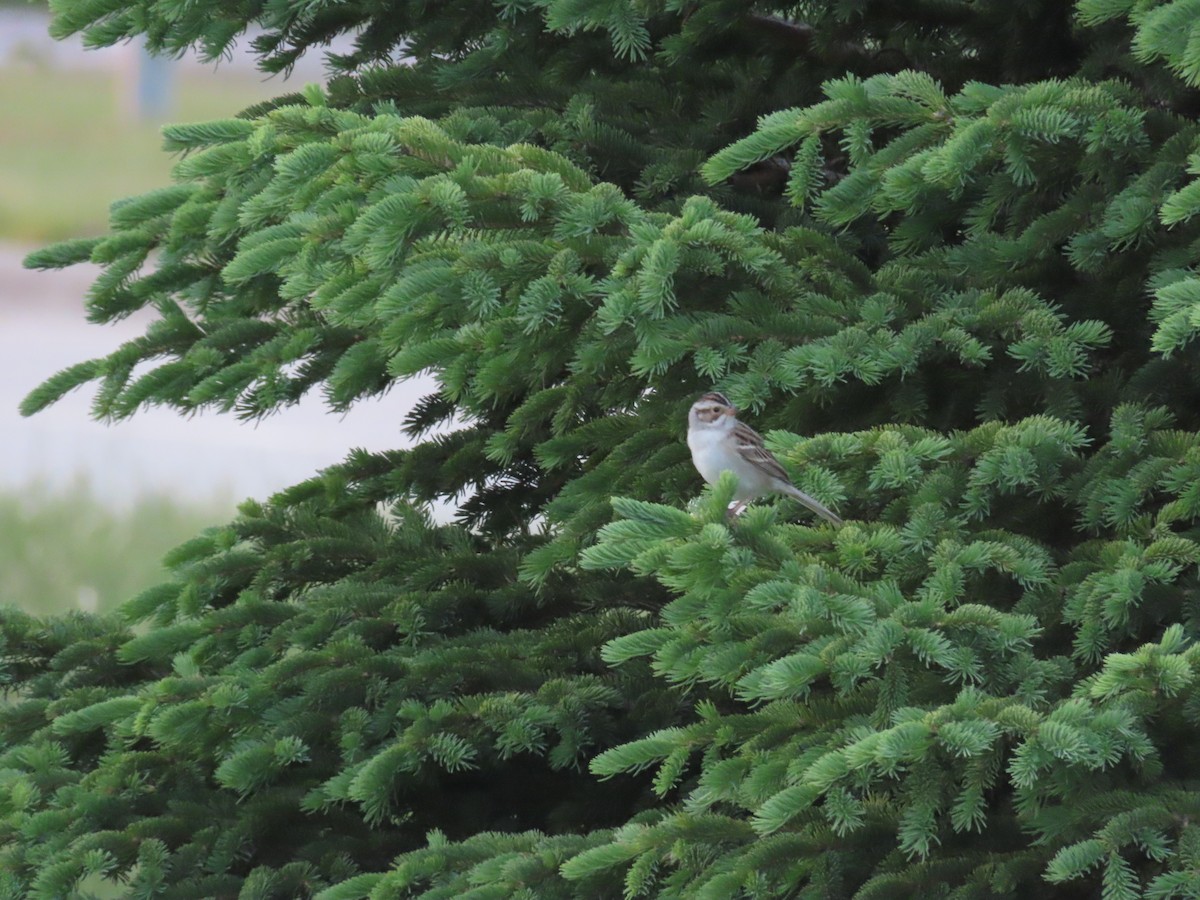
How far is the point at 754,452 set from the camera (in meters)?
3.04

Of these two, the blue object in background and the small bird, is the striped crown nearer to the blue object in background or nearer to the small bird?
the small bird

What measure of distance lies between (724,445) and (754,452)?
7cm

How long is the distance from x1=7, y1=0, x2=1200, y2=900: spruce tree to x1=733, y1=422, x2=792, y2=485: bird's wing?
0.26 feet

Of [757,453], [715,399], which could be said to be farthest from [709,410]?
[757,453]

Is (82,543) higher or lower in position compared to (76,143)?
lower

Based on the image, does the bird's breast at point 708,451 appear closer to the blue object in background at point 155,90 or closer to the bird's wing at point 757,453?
the bird's wing at point 757,453

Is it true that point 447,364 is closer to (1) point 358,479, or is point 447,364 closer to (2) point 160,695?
(2) point 160,695

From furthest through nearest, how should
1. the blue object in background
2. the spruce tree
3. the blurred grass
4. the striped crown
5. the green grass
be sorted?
the blue object in background → the green grass → the blurred grass → the striped crown → the spruce tree

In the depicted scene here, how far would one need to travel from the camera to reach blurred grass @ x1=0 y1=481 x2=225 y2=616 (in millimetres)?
8734

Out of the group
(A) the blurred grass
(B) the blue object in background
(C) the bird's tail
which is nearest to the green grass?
(B) the blue object in background

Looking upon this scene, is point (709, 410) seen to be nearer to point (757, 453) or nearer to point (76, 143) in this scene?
point (757, 453)

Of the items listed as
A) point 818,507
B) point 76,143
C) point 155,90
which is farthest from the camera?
point 155,90

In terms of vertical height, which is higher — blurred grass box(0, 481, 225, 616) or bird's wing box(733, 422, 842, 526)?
blurred grass box(0, 481, 225, 616)

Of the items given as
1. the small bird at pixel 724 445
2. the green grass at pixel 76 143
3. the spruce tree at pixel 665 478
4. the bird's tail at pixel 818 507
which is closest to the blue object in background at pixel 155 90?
the green grass at pixel 76 143
